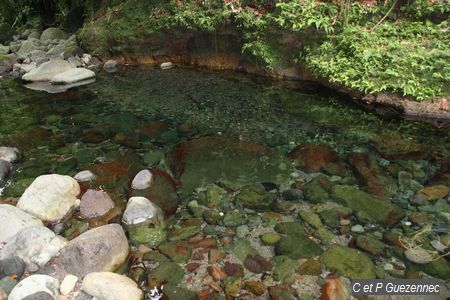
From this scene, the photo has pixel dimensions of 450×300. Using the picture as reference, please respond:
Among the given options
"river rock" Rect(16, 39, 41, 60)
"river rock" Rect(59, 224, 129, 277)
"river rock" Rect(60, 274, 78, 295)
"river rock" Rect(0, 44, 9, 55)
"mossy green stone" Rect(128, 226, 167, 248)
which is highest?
"river rock" Rect(59, 224, 129, 277)

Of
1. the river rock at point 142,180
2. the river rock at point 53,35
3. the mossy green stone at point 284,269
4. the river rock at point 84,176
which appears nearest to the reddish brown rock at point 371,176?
the mossy green stone at point 284,269

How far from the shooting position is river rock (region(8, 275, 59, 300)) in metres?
3.11

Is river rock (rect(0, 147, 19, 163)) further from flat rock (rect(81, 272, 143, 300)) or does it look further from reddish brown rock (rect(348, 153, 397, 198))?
reddish brown rock (rect(348, 153, 397, 198))

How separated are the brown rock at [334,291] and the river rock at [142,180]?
271 cm

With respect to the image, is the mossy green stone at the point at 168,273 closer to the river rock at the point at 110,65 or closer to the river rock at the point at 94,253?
the river rock at the point at 94,253

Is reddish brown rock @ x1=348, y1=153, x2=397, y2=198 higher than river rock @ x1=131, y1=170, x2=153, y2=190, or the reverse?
reddish brown rock @ x1=348, y1=153, x2=397, y2=198

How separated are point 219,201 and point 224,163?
107 cm

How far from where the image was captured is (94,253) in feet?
11.7

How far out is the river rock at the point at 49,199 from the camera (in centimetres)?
438

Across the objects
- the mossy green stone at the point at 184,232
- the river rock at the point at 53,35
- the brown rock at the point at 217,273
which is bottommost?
the river rock at the point at 53,35

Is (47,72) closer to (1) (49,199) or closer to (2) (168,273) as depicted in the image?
(1) (49,199)

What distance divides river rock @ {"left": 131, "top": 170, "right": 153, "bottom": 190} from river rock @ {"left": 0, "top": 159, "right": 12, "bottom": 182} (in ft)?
6.59

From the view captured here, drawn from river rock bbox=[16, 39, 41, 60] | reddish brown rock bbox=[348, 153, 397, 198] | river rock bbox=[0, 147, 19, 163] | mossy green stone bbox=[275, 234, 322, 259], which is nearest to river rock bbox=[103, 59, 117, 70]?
river rock bbox=[16, 39, 41, 60]

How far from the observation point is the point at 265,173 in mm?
5449
